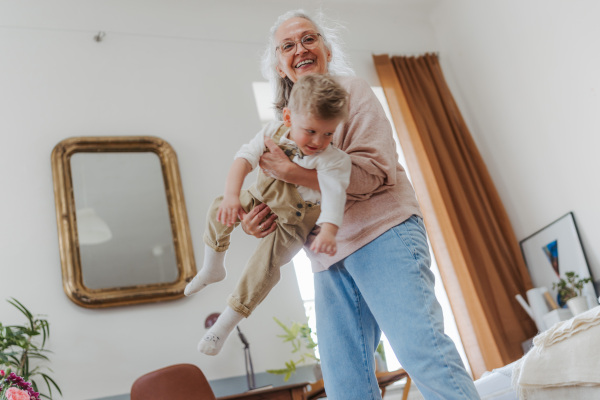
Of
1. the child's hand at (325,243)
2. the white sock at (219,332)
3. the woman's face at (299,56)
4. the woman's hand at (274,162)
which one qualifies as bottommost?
the white sock at (219,332)

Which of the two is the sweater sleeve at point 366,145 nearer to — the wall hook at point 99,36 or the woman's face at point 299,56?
the woman's face at point 299,56

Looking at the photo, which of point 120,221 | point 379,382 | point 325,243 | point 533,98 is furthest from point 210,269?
point 533,98

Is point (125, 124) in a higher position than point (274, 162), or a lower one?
higher

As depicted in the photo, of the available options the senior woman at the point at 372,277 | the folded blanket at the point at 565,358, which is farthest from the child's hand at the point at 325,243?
the folded blanket at the point at 565,358

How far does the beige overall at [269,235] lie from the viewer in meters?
1.56

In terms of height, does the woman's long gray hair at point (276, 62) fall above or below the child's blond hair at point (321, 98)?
above

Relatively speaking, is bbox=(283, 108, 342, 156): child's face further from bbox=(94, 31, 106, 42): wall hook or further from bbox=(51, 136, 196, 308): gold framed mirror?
bbox=(94, 31, 106, 42): wall hook

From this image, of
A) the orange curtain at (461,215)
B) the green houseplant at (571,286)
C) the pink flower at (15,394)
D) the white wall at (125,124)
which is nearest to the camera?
the pink flower at (15,394)

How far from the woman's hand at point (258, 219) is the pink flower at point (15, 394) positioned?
125cm

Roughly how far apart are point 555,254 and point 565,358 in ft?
7.92

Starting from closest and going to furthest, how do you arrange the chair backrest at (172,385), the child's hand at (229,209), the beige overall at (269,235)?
the child's hand at (229,209), the beige overall at (269,235), the chair backrest at (172,385)

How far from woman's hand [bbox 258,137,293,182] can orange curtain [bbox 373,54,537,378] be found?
279cm

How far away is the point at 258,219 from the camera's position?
5.30 ft

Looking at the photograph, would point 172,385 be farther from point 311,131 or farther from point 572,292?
point 572,292
